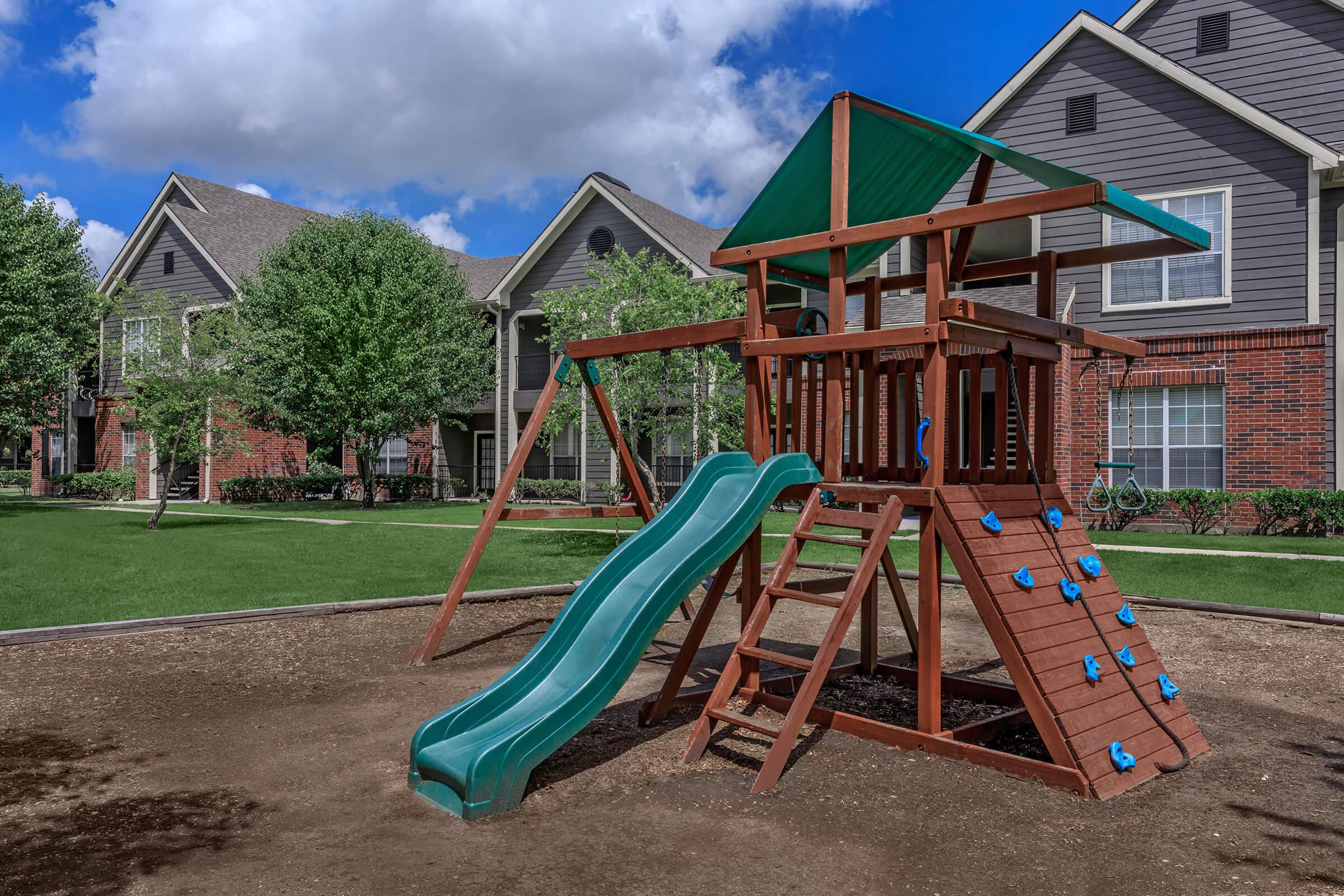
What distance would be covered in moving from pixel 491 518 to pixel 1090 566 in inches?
194

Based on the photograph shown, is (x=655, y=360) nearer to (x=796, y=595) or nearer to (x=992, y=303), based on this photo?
(x=992, y=303)

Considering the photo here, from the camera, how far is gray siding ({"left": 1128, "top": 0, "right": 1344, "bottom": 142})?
62.5 feet

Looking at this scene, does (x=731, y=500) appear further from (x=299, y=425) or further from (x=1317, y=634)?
(x=299, y=425)

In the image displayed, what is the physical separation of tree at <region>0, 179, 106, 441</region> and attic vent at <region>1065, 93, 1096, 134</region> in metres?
22.4

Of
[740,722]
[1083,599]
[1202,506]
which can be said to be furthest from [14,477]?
[1083,599]

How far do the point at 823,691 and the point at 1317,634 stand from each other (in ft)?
18.0

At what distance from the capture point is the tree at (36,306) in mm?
24859

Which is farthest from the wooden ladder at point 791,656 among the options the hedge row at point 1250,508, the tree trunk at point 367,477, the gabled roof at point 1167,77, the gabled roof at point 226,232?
the gabled roof at point 226,232

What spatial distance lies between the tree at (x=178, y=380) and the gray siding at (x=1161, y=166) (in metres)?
17.3

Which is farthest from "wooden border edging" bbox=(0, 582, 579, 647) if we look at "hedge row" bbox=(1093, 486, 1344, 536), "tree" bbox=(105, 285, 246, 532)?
"tree" bbox=(105, 285, 246, 532)

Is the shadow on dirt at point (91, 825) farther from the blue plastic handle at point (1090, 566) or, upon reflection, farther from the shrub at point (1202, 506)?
the shrub at point (1202, 506)

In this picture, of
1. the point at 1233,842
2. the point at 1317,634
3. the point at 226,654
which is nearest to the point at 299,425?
the point at 226,654

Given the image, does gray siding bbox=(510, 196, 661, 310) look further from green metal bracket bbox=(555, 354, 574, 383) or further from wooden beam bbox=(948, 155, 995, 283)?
wooden beam bbox=(948, 155, 995, 283)

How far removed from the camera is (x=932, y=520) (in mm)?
5926
